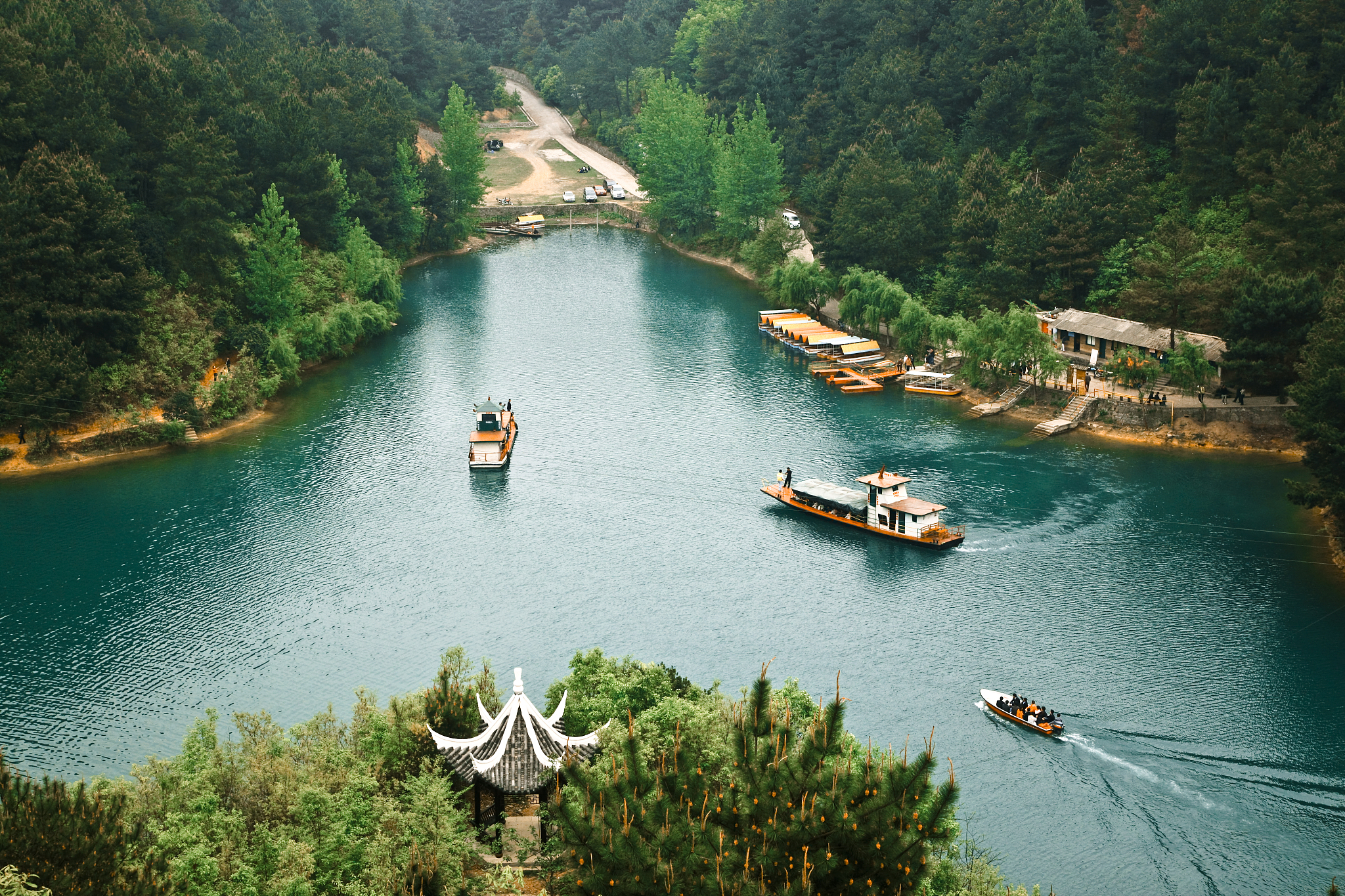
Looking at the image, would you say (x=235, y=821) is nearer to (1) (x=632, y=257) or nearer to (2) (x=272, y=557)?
(2) (x=272, y=557)

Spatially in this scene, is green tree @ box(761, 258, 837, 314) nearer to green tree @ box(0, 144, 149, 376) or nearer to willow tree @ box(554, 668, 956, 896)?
green tree @ box(0, 144, 149, 376)

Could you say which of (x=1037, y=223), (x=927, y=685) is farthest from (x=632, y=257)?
(x=927, y=685)

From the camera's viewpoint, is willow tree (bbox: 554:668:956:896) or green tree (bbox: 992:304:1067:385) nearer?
willow tree (bbox: 554:668:956:896)

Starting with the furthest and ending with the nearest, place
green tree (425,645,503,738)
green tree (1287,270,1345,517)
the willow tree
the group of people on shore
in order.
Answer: green tree (1287,270,1345,517) → the group of people on shore → green tree (425,645,503,738) → the willow tree

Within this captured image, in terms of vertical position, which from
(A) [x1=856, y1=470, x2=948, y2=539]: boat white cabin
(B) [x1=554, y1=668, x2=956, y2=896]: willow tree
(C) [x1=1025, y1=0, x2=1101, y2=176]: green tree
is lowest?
(A) [x1=856, y1=470, x2=948, y2=539]: boat white cabin

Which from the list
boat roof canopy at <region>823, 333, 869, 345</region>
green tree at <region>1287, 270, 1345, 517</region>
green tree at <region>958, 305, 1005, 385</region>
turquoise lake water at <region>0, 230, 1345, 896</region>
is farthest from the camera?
boat roof canopy at <region>823, 333, 869, 345</region>

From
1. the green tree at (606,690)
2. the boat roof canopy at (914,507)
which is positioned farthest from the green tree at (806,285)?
the green tree at (606,690)

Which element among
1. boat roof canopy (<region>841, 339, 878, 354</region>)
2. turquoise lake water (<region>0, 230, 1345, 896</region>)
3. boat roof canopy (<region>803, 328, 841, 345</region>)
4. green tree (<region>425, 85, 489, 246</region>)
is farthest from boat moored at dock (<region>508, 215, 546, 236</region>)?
turquoise lake water (<region>0, 230, 1345, 896</region>)

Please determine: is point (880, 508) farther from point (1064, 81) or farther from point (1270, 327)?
point (1064, 81)
